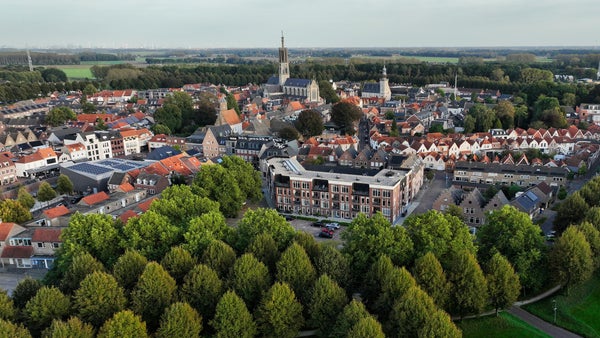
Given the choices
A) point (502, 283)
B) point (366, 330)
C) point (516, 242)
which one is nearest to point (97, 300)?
point (366, 330)

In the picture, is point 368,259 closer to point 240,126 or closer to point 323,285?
point 323,285

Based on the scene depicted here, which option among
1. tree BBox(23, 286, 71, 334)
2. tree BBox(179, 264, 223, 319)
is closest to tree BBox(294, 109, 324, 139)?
tree BBox(179, 264, 223, 319)

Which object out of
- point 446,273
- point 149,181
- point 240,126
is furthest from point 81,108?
point 446,273

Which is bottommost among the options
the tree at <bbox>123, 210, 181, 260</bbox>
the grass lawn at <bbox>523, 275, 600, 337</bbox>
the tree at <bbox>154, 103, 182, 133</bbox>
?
the grass lawn at <bbox>523, 275, 600, 337</bbox>

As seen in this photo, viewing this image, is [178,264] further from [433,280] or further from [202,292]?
[433,280]

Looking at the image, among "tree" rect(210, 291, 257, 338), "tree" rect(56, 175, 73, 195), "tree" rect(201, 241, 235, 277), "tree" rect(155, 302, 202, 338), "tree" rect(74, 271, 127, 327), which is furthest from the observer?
"tree" rect(56, 175, 73, 195)

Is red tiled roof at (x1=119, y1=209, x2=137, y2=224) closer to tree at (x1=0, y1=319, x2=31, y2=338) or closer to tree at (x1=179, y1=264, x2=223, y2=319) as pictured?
tree at (x1=179, y1=264, x2=223, y2=319)

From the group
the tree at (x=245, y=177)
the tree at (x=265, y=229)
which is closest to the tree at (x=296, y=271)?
the tree at (x=265, y=229)

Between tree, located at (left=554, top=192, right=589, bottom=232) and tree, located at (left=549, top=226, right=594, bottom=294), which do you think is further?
tree, located at (left=554, top=192, right=589, bottom=232)
